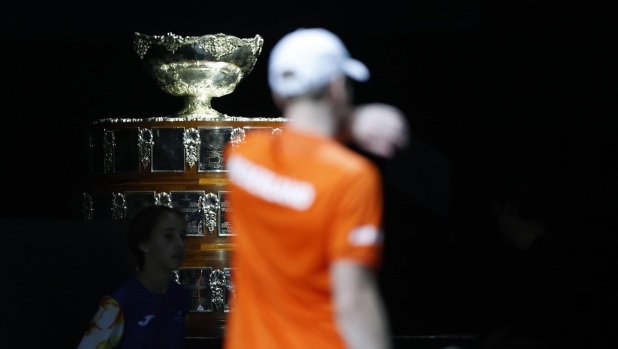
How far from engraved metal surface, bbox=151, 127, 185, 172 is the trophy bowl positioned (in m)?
0.19

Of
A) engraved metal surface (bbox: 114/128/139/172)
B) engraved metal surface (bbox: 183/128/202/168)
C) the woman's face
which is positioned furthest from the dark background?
engraved metal surface (bbox: 183/128/202/168)

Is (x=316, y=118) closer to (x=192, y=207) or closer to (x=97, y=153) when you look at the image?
(x=192, y=207)

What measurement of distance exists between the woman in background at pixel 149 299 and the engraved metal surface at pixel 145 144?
252cm

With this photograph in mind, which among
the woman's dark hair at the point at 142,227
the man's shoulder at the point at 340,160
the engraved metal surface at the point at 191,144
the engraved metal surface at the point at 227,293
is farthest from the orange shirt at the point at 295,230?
the engraved metal surface at the point at 191,144

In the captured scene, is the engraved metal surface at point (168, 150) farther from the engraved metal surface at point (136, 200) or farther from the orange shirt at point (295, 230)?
the orange shirt at point (295, 230)

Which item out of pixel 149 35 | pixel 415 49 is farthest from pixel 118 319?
pixel 415 49

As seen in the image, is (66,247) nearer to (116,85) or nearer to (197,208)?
(197,208)

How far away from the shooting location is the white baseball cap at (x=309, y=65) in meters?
2.02

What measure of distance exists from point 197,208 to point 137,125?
69cm

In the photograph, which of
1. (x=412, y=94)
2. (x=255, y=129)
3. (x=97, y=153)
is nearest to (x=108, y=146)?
(x=97, y=153)

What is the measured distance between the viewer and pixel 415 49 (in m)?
7.48

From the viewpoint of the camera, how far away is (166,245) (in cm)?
396

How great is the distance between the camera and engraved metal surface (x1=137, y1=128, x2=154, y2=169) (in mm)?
6562

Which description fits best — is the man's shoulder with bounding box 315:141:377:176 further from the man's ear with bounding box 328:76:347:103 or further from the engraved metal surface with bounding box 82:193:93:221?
the engraved metal surface with bounding box 82:193:93:221
